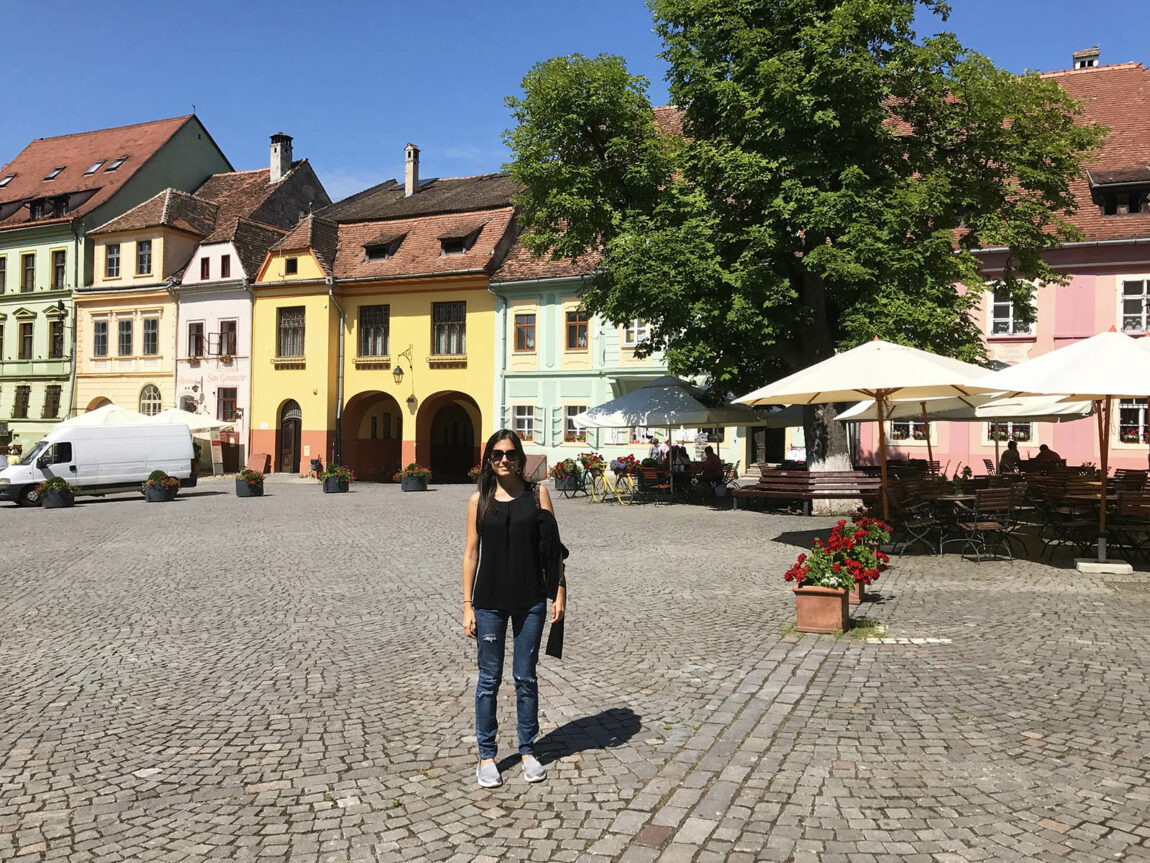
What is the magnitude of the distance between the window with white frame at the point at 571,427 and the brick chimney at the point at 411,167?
47.9ft

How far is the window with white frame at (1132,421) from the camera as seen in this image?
25672 millimetres

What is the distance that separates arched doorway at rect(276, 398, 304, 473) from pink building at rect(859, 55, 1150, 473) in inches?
865

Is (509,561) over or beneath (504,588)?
over

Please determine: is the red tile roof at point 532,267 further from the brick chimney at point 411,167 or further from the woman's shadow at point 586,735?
the woman's shadow at point 586,735

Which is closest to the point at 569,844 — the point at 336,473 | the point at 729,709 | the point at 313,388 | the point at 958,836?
the point at 958,836

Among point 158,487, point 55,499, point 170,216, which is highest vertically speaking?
point 170,216

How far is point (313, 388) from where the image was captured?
3675cm

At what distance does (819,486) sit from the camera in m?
16.7

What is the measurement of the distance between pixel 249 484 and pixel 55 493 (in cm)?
472

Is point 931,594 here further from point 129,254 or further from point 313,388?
point 129,254

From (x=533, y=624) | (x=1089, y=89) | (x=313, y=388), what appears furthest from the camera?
(x=313, y=388)

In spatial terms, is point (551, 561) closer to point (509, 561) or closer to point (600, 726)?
point (509, 561)

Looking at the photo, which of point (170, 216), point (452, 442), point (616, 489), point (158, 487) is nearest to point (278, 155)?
point (170, 216)

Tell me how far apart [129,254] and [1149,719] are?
141 feet
